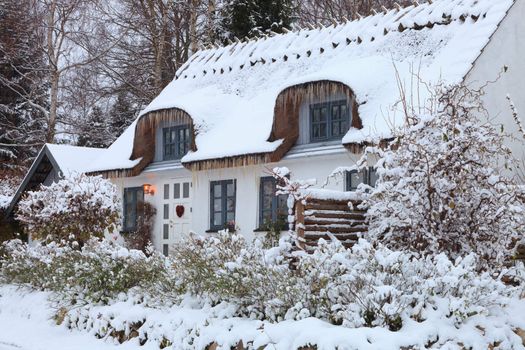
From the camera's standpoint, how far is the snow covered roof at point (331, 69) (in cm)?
1645

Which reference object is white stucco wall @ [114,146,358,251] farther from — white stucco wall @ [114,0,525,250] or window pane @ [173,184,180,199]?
window pane @ [173,184,180,199]

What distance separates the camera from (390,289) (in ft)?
28.2

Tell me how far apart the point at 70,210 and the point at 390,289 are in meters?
10.5

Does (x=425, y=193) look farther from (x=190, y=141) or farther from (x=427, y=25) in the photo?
(x=190, y=141)

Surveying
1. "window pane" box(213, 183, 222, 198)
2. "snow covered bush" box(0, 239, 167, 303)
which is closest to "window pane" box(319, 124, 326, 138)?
"window pane" box(213, 183, 222, 198)

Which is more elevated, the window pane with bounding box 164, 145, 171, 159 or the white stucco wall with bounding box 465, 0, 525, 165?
the white stucco wall with bounding box 465, 0, 525, 165

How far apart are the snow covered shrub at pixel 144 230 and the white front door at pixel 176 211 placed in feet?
1.19

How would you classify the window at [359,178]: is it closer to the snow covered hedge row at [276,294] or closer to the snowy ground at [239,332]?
the snow covered hedge row at [276,294]

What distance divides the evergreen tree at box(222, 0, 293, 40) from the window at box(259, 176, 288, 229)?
1063 centimetres

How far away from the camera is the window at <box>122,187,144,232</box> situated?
21859 mm

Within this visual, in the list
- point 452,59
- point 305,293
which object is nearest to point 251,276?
point 305,293

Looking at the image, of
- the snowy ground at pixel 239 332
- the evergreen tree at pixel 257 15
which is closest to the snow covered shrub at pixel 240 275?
the snowy ground at pixel 239 332

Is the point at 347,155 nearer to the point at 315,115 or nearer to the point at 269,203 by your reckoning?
the point at 315,115

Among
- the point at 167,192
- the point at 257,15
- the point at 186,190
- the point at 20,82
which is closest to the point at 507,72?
the point at 186,190
